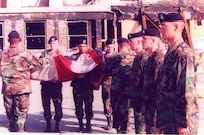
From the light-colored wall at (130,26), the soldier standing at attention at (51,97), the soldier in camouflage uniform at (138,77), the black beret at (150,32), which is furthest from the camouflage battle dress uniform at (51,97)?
the black beret at (150,32)

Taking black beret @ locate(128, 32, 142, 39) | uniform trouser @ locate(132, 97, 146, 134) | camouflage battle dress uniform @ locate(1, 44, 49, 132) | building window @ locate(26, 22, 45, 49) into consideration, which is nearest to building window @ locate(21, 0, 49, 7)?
building window @ locate(26, 22, 45, 49)

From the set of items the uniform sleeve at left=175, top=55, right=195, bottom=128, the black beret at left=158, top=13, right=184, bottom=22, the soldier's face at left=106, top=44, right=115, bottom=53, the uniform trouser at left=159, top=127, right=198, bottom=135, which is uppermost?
the black beret at left=158, top=13, right=184, bottom=22

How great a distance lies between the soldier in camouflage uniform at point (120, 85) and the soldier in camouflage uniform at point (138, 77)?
51 millimetres

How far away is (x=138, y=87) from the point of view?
10.4 feet

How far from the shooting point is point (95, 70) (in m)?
3.26

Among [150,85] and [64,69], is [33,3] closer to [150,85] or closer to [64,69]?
[64,69]

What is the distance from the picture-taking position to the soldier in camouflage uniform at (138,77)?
313cm

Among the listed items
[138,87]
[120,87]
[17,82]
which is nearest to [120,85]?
[120,87]

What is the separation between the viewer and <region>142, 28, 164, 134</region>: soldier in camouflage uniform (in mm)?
3016

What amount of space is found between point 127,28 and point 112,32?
0.39ft

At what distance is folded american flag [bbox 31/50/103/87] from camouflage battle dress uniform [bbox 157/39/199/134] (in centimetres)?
56

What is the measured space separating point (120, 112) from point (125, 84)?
232mm

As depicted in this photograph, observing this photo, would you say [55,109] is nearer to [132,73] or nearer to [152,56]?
[132,73]

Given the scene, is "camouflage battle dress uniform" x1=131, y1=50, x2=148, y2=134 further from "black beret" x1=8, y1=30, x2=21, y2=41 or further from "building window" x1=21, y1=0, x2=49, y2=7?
"black beret" x1=8, y1=30, x2=21, y2=41
